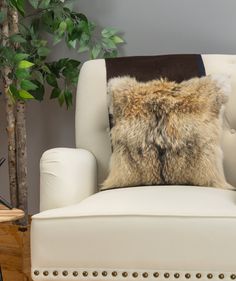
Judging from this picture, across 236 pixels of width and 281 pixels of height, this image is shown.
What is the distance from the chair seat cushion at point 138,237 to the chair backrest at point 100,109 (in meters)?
0.51

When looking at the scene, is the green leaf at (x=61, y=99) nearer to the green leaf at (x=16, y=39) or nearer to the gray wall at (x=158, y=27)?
the gray wall at (x=158, y=27)

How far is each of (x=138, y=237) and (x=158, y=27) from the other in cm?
124

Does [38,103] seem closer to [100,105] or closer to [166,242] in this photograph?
[100,105]

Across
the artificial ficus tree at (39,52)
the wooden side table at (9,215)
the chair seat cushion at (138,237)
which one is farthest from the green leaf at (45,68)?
the chair seat cushion at (138,237)

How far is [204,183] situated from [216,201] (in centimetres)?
24

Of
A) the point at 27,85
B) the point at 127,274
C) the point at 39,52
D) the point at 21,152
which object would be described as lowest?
the point at 127,274

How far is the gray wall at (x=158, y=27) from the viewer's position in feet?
7.51

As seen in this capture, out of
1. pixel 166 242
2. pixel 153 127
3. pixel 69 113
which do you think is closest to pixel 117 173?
pixel 153 127

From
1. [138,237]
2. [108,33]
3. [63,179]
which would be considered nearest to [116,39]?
[108,33]

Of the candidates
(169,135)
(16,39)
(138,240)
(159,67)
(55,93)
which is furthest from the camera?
(55,93)

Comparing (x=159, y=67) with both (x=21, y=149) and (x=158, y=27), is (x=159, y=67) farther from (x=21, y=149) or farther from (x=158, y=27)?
(x=21, y=149)

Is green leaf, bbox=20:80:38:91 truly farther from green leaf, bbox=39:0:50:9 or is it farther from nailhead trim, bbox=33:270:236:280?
nailhead trim, bbox=33:270:236:280

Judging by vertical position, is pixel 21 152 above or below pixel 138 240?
above

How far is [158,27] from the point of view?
92.5 inches
